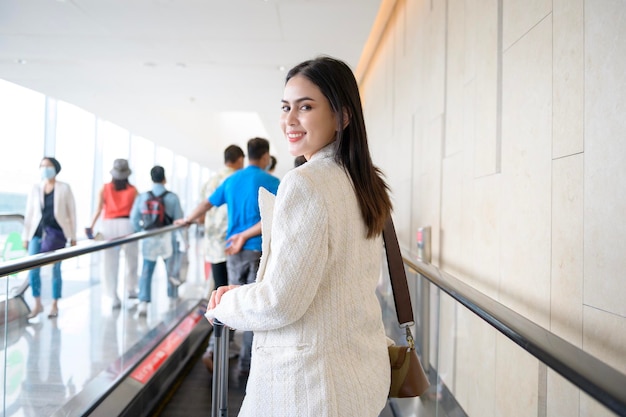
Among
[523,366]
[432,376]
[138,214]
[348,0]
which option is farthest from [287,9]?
[523,366]

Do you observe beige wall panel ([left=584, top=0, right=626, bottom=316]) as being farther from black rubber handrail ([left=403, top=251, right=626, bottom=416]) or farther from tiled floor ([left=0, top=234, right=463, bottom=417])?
tiled floor ([left=0, top=234, right=463, bottom=417])

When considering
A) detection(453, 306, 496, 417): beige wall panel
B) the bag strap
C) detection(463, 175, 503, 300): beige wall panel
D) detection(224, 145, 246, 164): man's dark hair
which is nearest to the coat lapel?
the bag strap

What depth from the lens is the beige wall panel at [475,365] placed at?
179 cm

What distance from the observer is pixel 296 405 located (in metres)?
1.03

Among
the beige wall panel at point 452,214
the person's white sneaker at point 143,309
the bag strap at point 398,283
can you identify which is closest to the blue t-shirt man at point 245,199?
the person's white sneaker at point 143,309

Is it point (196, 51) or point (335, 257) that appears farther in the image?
point (196, 51)

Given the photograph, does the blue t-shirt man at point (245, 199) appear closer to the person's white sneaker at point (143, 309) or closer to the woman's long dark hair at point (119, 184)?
the person's white sneaker at point (143, 309)

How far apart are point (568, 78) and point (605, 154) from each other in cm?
35

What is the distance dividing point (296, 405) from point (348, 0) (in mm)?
4168

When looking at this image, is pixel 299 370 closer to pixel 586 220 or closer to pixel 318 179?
pixel 318 179

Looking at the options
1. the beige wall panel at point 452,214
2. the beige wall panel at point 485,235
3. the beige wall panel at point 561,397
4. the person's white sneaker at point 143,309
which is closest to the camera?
the beige wall panel at point 561,397

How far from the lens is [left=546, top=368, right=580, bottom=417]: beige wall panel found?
944 mm

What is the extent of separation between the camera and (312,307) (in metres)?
1.07

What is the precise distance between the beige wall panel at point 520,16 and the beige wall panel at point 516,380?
121cm
